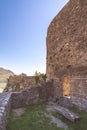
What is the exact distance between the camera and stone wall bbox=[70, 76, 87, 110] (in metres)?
9.38

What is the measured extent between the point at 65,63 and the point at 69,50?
3.19 feet

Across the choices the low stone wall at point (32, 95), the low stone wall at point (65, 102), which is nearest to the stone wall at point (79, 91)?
the low stone wall at point (65, 102)

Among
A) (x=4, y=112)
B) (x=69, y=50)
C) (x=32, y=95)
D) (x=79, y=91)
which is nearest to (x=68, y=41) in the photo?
(x=69, y=50)

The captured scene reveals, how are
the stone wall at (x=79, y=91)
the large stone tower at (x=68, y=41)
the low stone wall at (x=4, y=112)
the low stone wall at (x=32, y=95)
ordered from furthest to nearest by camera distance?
the low stone wall at (x=32, y=95)
the large stone tower at (x=68, y=41)
the stone wall at (x=79, y=91)
the low stone wall at (x=4, y=112)

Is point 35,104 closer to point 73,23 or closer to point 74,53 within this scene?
point 74,53

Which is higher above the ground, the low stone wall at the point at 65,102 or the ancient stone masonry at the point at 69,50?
the ancient stone masonry at the point at 69,50

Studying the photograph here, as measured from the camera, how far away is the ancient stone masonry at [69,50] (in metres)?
9.85

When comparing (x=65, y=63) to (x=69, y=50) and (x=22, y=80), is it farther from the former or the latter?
(x=22, y=80)

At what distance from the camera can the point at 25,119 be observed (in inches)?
313

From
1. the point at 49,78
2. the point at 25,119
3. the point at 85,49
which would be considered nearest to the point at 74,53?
the point at 85,49

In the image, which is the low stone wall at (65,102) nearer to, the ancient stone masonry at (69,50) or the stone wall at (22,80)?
the ancient stone masonry at (69,50)

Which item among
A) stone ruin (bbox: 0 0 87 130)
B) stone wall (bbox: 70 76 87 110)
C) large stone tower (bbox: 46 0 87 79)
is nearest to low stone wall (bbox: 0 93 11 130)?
stone ruin (bbox: 0 0 87 130)

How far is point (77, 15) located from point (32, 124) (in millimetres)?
7051

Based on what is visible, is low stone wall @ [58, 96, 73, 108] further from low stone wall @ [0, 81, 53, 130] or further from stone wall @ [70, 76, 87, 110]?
low stone wall @ [0, 81, 53, 130]
